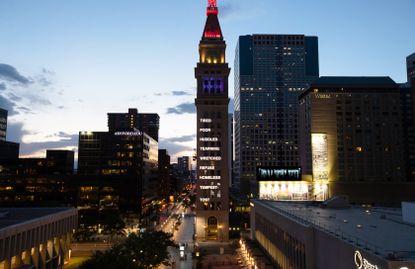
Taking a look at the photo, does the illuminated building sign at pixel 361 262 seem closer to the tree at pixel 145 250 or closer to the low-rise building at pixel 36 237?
the tree at pixel 145 250

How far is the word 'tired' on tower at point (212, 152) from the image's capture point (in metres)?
130

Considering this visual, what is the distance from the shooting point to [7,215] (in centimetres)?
7775

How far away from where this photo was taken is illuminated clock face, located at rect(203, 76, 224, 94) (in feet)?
439

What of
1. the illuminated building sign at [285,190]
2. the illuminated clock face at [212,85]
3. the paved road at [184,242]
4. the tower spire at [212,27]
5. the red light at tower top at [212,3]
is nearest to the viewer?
the paved road at [184,242]

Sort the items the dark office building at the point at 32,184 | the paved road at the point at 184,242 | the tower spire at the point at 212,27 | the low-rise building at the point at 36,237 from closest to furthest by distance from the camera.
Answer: the low-rise building at the point at 36,237, the paved road at the point at 184,242, the tower spire at the point at 212,27, the dark office building at the point at 32,184

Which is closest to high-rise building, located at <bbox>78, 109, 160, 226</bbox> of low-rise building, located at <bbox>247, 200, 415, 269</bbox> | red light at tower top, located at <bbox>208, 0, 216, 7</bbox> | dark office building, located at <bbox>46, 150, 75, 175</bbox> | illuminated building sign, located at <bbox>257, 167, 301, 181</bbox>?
dark office building, located at <bbox>46, 150, 75, 175</bbox>

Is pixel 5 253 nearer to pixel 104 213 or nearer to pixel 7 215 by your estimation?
pixel 7 215

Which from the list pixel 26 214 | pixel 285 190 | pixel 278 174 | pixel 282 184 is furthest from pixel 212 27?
pixel 26 214

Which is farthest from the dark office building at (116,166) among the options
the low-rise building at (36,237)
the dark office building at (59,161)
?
the low-rise building at (36,237)

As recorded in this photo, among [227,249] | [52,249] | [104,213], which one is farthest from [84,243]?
[104,213]

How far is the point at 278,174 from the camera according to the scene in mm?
143625

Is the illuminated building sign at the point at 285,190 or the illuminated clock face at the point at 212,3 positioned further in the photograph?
the illuminated clock face at the point at 212,3

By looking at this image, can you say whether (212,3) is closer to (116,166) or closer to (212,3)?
(212,3)

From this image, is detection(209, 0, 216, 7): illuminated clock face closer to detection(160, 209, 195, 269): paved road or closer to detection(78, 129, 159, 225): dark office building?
detection(78, 129, 159, 225): dark office building
